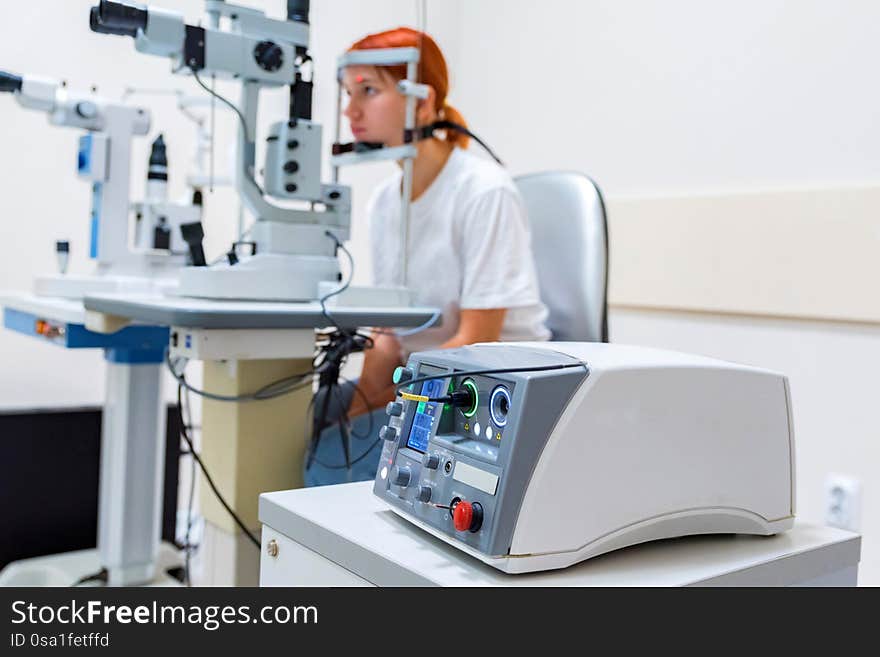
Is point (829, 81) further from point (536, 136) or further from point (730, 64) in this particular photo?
point (536, 136)

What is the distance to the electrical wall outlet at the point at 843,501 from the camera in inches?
71.3

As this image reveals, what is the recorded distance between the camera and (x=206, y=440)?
1516 millimetres

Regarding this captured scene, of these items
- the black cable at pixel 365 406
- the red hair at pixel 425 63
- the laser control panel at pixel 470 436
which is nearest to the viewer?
the laser control panel at pixel 470 436

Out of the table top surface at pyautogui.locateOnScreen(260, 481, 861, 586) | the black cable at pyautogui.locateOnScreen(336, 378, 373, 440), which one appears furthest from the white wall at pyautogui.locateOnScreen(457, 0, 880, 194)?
the table top surface at pyautogui.locateOnScreen(260, 481, 861, 586)

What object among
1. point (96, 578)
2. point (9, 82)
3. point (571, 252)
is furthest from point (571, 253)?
point (96, 578)

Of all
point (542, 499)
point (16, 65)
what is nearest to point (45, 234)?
point (16, 65)

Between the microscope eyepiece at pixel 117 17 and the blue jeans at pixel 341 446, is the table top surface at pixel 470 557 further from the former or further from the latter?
the microscope eyepiece at pixel 117 17

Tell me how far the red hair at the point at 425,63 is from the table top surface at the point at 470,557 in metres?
1.00

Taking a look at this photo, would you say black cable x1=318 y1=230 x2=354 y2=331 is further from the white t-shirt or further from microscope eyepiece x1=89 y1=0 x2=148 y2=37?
microscope eyepiece x1=89 y1=0 x2=148 y2=37

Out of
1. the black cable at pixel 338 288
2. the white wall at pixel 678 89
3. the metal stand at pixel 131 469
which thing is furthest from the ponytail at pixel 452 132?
the metal stand at pixel 131 469

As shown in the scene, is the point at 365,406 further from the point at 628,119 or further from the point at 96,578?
the point at 628,119

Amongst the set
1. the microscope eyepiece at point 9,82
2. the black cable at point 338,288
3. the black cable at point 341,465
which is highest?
the microscope eyepiece at point 9,82

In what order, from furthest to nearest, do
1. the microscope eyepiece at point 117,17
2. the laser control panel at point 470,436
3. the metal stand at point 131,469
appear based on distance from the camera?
the metal stand at point 131,469
the microscope eyepiece at point 117,17
the laser control panel at point 470,436

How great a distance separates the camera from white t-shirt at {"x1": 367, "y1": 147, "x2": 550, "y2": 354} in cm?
158
